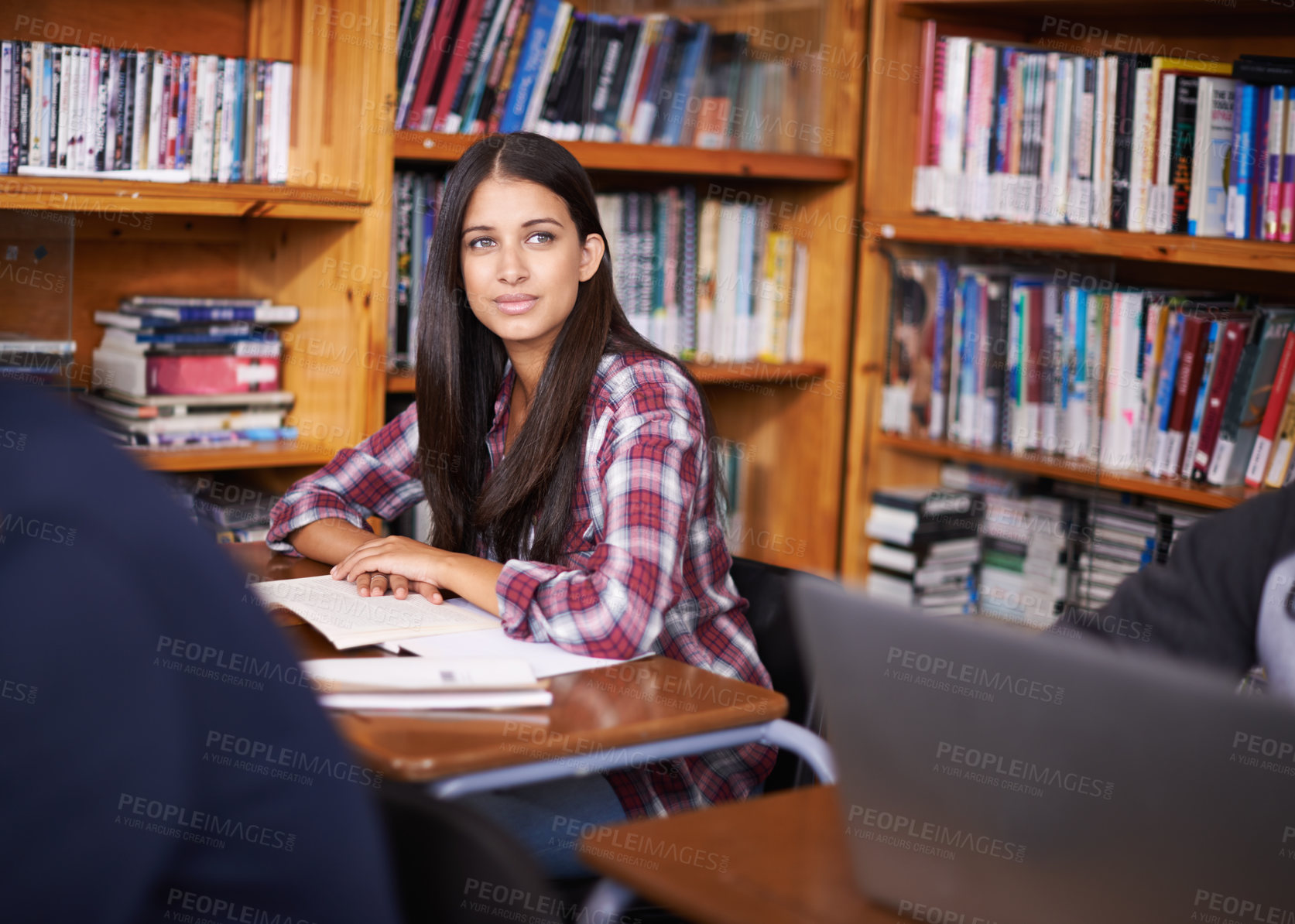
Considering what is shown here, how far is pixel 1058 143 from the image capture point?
2.73m

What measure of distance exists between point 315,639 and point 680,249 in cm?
171

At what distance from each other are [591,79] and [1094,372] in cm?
118

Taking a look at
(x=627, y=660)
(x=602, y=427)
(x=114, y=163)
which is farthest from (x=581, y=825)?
(x=114, y=163)

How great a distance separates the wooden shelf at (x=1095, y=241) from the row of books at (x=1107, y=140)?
1.7 inches

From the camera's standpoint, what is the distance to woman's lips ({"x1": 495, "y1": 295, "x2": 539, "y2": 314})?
5.91ft

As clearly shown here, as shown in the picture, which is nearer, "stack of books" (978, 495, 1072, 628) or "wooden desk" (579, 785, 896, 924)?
"wooden desk" (579, 785, 896, 924)

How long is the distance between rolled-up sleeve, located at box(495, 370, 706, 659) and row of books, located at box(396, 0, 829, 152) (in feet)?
3.80

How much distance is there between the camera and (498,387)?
193cm

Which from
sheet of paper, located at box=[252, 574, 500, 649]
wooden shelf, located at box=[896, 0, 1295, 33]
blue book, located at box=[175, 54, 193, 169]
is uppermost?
wooden shelf, located at box=[896, 0, 1295, 33]

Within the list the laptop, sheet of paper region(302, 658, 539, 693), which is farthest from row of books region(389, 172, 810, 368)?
the laptop

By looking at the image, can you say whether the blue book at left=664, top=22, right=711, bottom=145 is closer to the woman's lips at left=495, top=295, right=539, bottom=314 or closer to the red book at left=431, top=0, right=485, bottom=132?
the red book at left=431, top=0, right=485, bottom=132

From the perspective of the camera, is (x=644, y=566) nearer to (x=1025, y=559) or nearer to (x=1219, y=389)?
(x=1219, y=389)

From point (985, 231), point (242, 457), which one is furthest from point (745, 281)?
point (242, 457)

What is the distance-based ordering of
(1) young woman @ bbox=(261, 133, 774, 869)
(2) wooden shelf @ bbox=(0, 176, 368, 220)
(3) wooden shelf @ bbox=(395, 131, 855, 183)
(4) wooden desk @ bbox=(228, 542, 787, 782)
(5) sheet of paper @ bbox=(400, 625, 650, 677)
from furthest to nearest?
(3) wooden shelf @ bbox=(395, 131, 855, 183)
(2) wooden shelf @ bbox=(0, 176, 368, 220)
(1) young woman @ bbox=(261, 133, 774, 869)
(5) sheet of paper @ bbox=(400, 625, 650, 677)
(4) wooden desk @ bbox=(228, 542, 787, 782)
